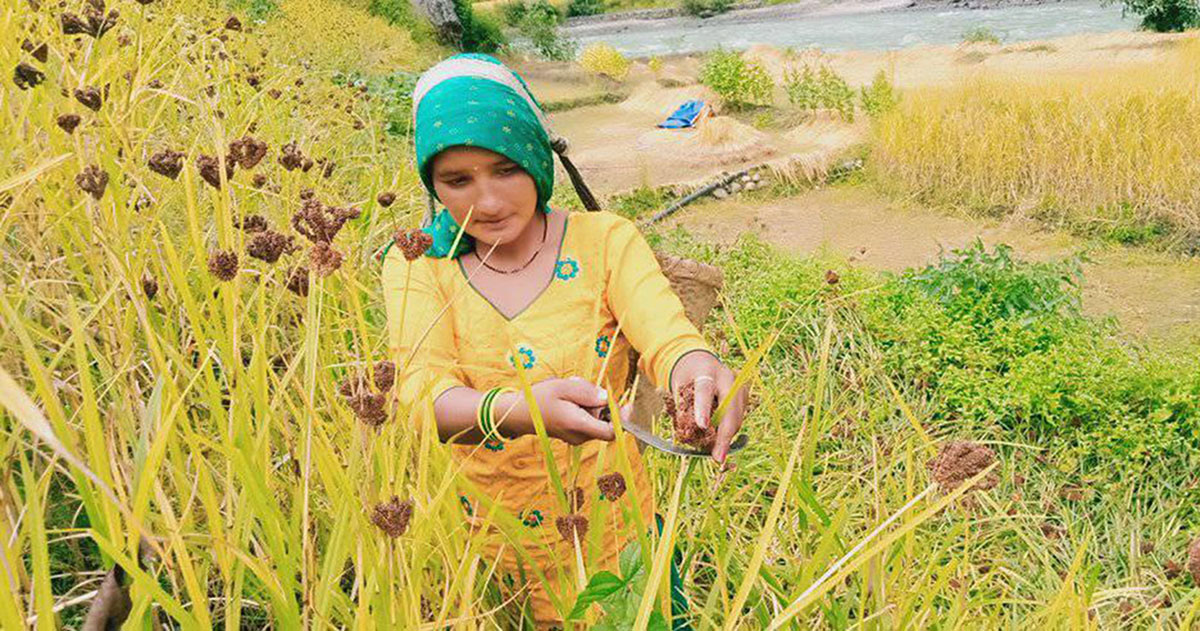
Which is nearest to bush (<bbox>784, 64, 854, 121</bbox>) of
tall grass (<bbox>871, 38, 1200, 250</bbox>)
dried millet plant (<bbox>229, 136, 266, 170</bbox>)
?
tall grass (<bbox>871, 38, 1200, 250</bbox>)

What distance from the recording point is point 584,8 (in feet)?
101

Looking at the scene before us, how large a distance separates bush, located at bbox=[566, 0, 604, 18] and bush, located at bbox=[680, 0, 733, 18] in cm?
366

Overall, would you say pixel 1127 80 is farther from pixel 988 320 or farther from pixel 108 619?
pixel 108 619

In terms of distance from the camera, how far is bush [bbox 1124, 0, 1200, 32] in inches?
559

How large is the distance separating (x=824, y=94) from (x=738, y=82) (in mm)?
1327

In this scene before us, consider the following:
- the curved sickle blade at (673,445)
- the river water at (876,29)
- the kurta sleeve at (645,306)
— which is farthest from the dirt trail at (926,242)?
the river water at (876,29)

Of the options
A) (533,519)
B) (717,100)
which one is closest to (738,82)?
(717,100)

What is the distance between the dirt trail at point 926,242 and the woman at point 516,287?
265 cm

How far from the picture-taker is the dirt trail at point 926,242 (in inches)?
174

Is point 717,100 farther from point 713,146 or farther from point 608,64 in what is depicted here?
point 608,64

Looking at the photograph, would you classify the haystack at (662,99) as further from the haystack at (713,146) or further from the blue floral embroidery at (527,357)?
the blue floral embroidery at (527,357)

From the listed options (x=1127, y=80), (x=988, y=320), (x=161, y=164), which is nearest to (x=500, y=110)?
(x=161, y=164)

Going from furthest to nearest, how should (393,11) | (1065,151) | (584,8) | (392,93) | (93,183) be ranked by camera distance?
(584,8), (393,11), (392,93), (1065,151), (93,183)

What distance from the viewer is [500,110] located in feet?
3.86
